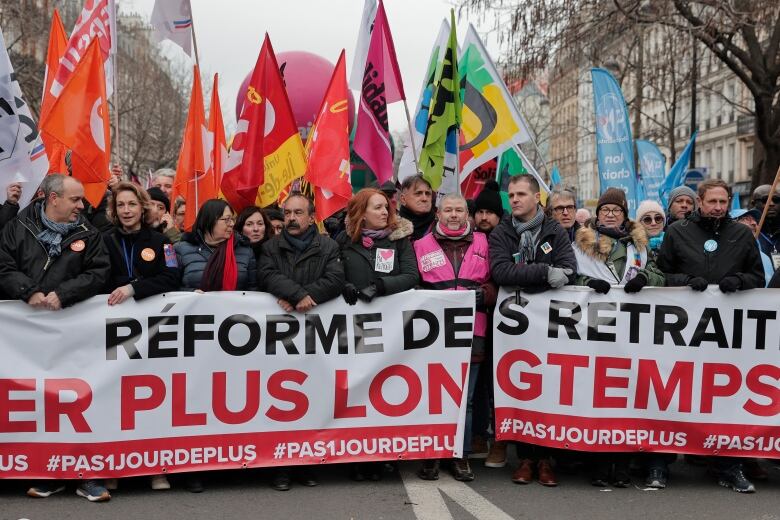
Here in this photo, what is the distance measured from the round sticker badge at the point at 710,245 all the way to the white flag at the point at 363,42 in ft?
12.3

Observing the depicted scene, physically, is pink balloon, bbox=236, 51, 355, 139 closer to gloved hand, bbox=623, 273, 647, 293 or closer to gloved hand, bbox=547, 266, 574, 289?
gloved hand, bbox=547, 266, 574, 289

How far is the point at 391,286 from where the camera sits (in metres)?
6.17

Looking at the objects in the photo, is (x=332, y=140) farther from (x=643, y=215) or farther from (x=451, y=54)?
(x=643, y=215)

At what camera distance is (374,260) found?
6.33 meters

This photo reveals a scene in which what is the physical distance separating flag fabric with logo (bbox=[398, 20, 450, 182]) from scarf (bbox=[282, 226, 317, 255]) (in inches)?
134

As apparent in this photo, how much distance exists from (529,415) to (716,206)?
1822mm

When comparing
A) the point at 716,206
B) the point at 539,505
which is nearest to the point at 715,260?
the point at 716,206

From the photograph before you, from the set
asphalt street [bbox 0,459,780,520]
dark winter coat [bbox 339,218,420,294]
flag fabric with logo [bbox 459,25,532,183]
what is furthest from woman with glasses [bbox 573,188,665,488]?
flag fabric with logo [bbox 459,25,532,183]

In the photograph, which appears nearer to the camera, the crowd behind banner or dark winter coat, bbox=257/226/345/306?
the crowd behind banner

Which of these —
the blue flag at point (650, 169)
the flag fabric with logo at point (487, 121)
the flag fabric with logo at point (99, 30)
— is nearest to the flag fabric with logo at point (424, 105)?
the flag fabric with logo at point (487, 121)

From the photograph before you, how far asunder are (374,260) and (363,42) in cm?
347

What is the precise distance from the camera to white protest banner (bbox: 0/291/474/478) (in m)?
5.80

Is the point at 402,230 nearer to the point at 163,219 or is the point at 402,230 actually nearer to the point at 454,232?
the point at 454,232

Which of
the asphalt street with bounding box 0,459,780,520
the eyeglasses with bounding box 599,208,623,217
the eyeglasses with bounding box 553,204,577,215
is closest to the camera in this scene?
the asphalt street with bounding box 0,459,780,520
